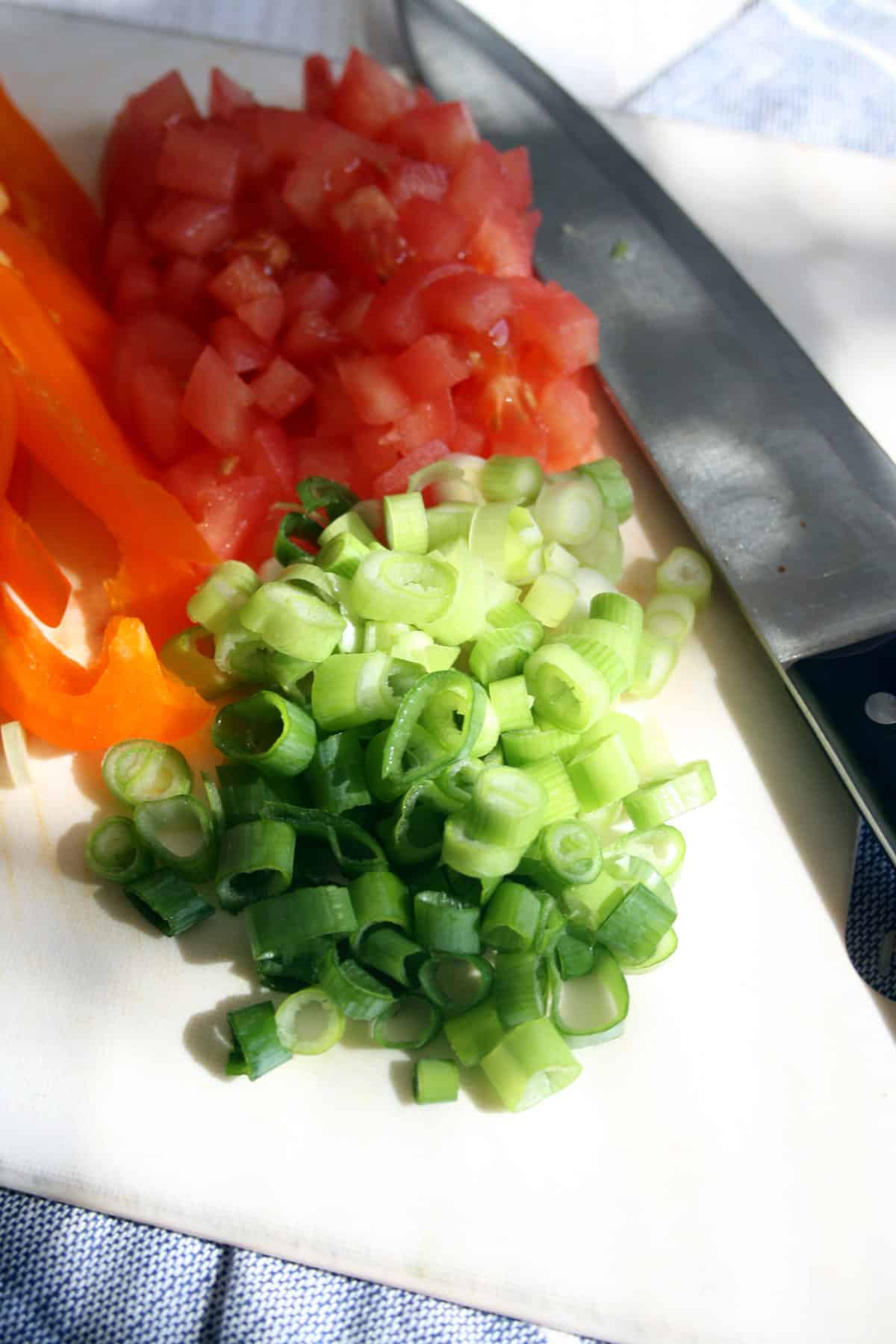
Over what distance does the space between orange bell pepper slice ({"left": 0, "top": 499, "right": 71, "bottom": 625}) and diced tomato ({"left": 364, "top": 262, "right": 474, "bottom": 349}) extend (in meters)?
0.46

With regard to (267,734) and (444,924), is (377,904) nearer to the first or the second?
(444,924)

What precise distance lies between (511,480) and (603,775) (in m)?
0.37

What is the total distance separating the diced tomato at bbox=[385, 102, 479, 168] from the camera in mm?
1557

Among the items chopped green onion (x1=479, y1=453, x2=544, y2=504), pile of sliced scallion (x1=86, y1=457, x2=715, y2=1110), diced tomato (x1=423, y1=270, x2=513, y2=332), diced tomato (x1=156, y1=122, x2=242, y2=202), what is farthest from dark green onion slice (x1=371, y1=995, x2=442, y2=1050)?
diced tomato (x1=156, y1=122, x2=242, y2=202)

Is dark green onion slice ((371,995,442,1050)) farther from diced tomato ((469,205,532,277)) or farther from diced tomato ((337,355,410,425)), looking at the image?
diced tomato ((469,205,532,277))

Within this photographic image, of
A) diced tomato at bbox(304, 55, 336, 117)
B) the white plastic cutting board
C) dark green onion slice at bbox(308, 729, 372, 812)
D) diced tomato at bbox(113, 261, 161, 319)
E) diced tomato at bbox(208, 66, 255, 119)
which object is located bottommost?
the white plastic cutting board

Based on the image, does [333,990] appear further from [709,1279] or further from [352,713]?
[709,1279]

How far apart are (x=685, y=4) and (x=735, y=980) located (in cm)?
184

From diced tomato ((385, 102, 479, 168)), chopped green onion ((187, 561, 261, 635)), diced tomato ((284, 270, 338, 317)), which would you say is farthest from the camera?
diced tomato ((385, 102, 479, 168))

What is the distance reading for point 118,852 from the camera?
1.18 m

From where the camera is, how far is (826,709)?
1251 millimetres

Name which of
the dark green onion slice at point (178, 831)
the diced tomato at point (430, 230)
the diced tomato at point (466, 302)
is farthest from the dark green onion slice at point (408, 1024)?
the diced tomato at point (430, 230)

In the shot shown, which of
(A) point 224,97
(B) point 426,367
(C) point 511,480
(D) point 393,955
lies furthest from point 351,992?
(A) point 224,97

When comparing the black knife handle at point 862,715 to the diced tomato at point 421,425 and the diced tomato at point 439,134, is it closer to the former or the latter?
the diced tomato at point 421,425
